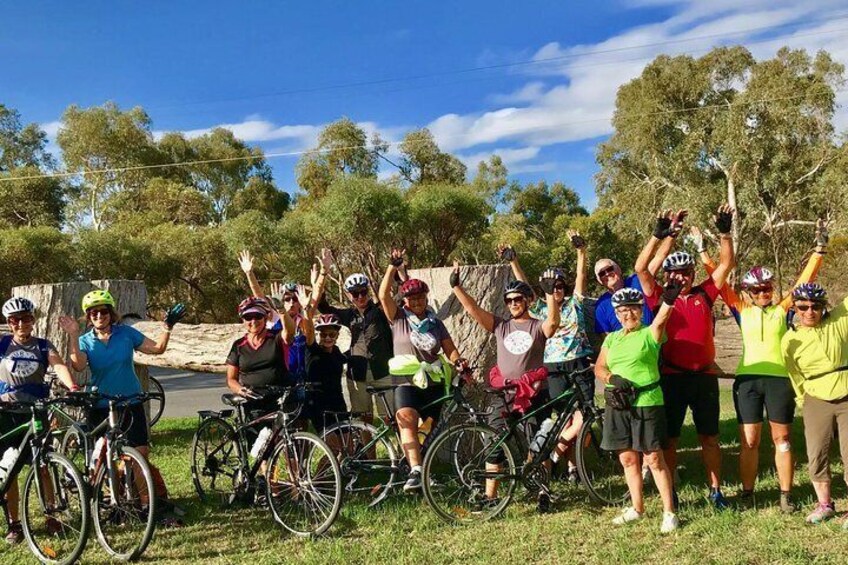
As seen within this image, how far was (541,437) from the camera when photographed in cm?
538

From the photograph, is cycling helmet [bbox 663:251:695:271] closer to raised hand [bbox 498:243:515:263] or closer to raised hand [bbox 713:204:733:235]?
raised hand [bbox 713:204:733:235]

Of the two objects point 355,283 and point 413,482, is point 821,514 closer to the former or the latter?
point 413,482

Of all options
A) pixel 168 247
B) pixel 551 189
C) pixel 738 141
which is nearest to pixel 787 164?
pixel 738 141

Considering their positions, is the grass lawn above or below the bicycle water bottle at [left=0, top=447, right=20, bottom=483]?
below

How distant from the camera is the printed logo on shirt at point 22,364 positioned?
5.11 meters

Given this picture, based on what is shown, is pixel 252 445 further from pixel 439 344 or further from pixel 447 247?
pixel 447 247

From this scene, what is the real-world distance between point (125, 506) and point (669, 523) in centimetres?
372

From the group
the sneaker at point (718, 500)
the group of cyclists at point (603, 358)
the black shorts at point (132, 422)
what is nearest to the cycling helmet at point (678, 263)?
the group of cyclists at point (603, 358)

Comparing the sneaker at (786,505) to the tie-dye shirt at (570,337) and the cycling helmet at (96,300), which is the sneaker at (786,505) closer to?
the tie-dye shirt at (570,337)

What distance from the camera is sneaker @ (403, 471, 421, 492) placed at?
5280 millimetres

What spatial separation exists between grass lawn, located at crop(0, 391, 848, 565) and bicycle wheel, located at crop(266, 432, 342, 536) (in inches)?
5.4

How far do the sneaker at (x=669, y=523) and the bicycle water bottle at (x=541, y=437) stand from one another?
3.35 ft

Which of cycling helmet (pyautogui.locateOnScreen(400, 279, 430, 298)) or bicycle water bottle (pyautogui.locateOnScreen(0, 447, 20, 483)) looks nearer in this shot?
bicycle water bottle (pyautogui.locateOnScreen(0, 447, 20, 483))

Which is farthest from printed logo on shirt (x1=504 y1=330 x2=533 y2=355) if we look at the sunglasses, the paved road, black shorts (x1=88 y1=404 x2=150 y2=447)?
the paved road
